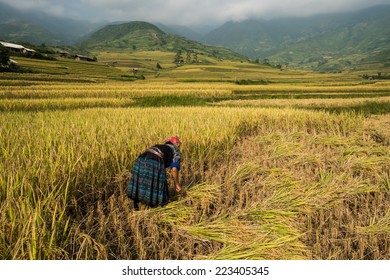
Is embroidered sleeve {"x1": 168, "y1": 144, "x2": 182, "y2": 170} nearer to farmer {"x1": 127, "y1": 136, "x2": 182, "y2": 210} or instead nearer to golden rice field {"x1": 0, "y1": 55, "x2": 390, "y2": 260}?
farmer {"x1": 127, "y1": 136, "x2": 182, "y2": 210}

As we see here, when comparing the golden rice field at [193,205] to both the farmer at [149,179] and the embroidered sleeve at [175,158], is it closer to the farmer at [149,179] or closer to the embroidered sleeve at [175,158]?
the farmer at [149,179]

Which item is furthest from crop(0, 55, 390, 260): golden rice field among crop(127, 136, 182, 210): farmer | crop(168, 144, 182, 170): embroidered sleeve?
crop(168, 144, 182, 170): embroidered sleeve

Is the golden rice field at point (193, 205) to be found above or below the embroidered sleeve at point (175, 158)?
below

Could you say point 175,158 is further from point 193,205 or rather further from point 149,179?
point 193,205

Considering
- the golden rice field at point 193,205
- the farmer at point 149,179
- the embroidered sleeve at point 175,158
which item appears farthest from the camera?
the embroidered sleeve at point 175,158

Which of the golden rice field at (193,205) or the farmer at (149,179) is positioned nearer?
the golden rice field at (193,205)

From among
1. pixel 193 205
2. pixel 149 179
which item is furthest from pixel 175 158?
pixel 193 205

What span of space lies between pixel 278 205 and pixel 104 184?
2739mm

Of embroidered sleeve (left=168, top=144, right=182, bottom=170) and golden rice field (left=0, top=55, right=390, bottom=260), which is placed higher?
embroidered sleeve (left=168, top=144, right=182, bottom=170)

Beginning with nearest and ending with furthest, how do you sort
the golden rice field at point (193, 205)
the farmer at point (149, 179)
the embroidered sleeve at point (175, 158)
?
the golden rice field at point (193, 205) → the farmer at point (149, 179) → the embroidered sleeve at point (175, 158)

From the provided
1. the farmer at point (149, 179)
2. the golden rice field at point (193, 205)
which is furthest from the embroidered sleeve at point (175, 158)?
the golden rice field at point (193, 205)

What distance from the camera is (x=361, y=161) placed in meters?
5.57
